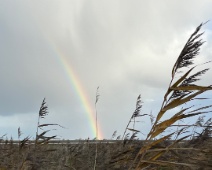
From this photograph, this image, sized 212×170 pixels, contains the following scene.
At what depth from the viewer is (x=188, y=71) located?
2902 mm

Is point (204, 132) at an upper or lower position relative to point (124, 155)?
upper

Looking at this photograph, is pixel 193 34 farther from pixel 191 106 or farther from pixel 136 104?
pixel 136 104

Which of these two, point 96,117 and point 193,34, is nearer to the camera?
point 193,34

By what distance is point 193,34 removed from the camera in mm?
2975

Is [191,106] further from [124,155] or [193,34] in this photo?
[124,155]

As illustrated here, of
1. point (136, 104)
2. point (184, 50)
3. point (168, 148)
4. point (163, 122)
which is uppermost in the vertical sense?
point (136, 104)

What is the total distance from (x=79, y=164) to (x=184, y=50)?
4.26 m

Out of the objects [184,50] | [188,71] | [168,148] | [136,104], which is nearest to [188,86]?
[188,71]

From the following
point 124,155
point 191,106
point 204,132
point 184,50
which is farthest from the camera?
point 204,132

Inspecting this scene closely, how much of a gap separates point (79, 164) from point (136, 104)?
1675 millimetres

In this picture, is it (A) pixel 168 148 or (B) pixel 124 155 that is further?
(B) pixel 124 155

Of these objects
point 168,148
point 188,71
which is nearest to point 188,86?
point 188,71

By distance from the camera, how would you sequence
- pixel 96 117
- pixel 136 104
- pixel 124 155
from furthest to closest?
pixel 136 104, pixel 96 117, pixel 124 155

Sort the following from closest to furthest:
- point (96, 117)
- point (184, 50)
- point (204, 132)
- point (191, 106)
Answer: point (191, 106), point (184, 50), point (204, 132), point (96, 117)
